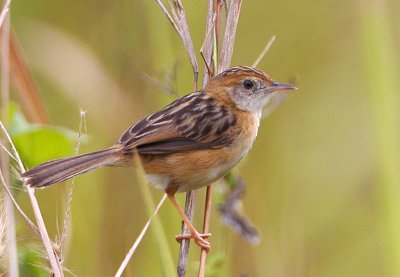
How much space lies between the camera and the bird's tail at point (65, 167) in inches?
133

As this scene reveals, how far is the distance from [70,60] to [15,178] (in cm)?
178

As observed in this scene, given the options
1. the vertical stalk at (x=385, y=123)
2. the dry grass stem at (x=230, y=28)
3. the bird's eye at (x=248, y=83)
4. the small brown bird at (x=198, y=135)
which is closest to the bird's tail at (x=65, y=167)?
the small brown bird at (x=198, y=135)

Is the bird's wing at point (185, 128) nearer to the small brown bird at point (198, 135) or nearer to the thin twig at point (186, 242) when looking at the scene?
the small brown bird at point (198, 135)

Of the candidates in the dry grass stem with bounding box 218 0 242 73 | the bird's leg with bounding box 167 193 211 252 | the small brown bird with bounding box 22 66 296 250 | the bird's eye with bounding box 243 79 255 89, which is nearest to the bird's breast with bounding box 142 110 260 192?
the small brown bird with bounding box 22 66 296 250

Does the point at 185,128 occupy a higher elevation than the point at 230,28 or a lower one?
lower

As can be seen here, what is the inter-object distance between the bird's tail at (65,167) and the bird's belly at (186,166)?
24 cm

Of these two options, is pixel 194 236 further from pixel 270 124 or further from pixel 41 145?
pixel 270 124

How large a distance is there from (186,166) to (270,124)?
160cm

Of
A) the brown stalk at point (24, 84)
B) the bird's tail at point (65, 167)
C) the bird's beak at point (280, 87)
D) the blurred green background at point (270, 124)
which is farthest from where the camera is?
the brown stalk at point (24, 84)

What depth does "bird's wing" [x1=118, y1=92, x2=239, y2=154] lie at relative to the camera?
13.1 ft

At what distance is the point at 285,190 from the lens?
15.6 ft

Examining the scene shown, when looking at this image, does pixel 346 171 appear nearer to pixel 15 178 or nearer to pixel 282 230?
pixel 282 230

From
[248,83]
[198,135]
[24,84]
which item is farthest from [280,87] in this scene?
[24,84]

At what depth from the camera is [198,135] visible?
4137 millimetres
